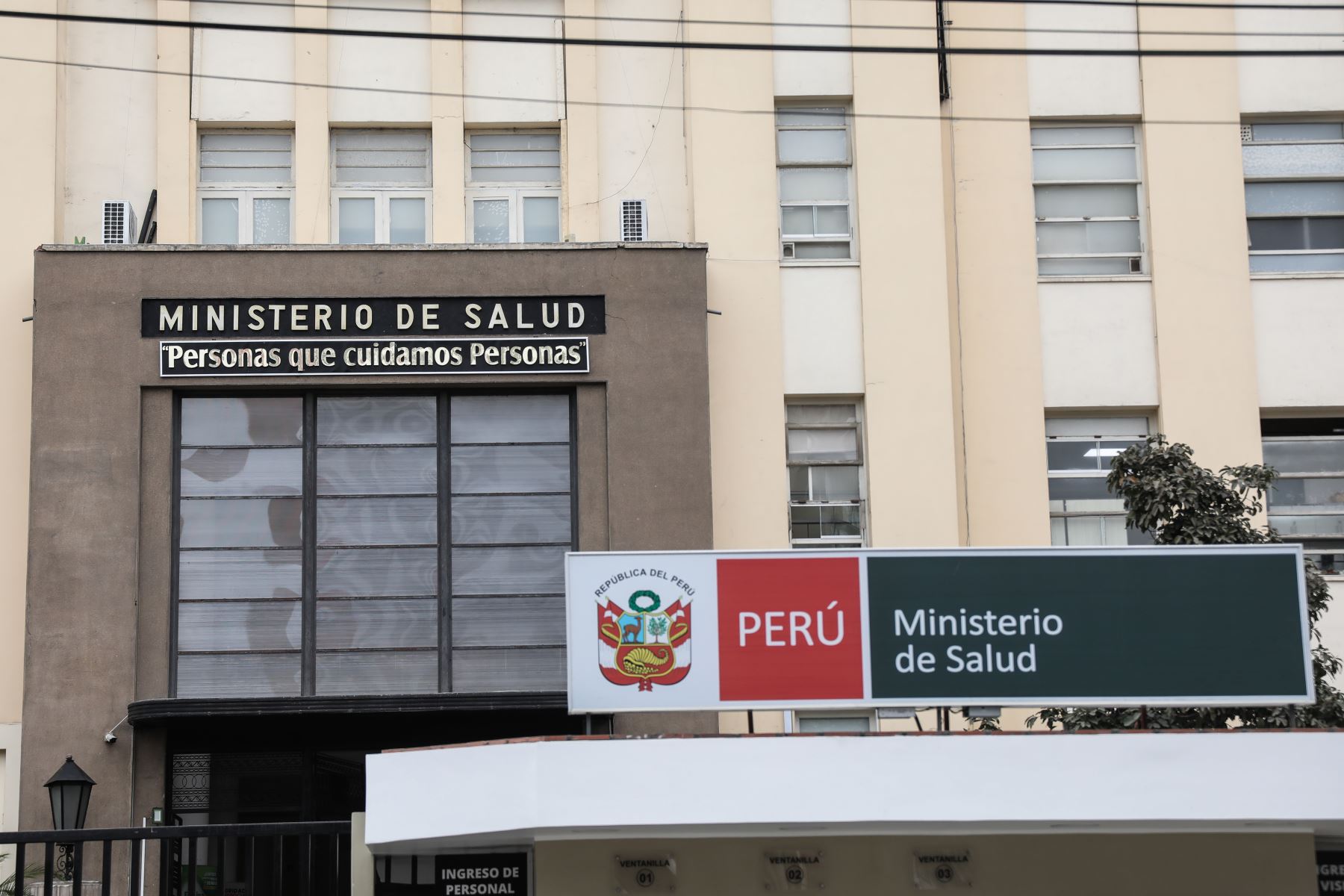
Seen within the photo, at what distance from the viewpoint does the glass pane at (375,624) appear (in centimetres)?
1870

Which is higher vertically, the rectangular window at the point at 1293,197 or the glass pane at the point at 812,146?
the glass pane at the point at 812,146

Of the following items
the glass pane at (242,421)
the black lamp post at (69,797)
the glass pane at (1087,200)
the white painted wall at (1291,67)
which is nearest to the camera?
the black lamp post at (69,797)

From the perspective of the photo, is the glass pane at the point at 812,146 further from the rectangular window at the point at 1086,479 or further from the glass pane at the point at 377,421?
the glass pane at the point at 377,421

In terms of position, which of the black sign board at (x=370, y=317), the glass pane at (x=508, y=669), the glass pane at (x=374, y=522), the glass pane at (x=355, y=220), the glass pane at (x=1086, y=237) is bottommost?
the glass pane at (x=508, y=669)

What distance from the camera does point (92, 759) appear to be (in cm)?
1792

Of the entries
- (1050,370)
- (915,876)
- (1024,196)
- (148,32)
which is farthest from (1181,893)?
(148,32)

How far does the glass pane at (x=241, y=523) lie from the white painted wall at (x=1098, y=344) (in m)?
8.62

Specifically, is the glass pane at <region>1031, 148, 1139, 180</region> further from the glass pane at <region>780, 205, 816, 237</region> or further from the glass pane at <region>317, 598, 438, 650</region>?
the glass pane at <region>317, 598, 438, 650</region>

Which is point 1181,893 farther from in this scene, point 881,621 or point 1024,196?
point 1024,196

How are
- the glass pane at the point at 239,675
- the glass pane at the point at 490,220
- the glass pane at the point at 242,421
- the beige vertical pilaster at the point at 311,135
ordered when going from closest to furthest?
the glass pane at the point at 239,675 → the glass pane at the point at 242,421 → the beige vertical pilaster at the point at 311,135 → the glass pane at the point at 490,220

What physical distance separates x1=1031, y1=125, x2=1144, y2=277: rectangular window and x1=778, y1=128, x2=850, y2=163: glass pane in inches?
92.6

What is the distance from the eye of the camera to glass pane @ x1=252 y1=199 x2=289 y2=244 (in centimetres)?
2062

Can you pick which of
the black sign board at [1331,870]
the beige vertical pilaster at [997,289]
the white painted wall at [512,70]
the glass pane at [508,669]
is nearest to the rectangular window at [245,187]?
the white painted wall at [512,70]

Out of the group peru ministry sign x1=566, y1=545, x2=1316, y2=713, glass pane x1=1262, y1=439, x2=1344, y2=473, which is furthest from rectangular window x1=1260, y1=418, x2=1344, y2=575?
peru ministry sign x1=566, y1=545, x2=1316, y2=713
